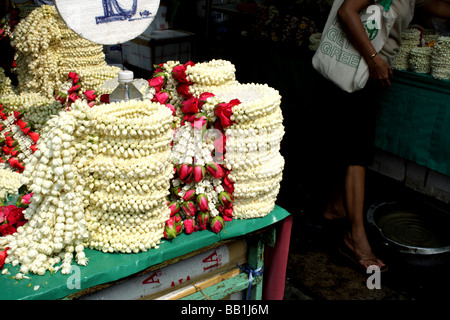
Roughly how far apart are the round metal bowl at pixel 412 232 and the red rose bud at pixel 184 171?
1.75 metres

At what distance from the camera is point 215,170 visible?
1.61 meters

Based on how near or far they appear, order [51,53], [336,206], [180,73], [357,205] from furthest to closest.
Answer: [336,206]
[357,205]
[51,53]
[180,73]

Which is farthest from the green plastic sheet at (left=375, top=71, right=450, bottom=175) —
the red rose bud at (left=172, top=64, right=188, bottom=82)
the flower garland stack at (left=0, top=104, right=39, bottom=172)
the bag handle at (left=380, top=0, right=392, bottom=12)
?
the flower garland stack at (left=0, top=104, right=39, bottom=172)

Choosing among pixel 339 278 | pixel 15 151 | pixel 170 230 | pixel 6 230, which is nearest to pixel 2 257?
pixel 6 230

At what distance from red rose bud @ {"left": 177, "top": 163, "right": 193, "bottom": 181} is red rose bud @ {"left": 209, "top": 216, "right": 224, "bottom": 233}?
8.1 inches

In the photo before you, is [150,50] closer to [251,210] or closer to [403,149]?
[403,149]

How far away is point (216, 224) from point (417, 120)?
220cm

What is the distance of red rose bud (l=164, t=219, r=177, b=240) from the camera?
1595 millimetres

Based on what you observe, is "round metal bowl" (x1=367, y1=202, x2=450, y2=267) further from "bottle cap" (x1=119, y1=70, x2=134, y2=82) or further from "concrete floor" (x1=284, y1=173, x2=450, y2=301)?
"bottle cap" (x1=119, y1=70, x2=134, y2=82)

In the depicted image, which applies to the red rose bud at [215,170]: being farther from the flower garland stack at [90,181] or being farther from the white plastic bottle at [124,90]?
the white plastic bottle at [124,90]

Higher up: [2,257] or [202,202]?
Result: [202,202]

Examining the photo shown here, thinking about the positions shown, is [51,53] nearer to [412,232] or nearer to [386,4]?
[386,4]

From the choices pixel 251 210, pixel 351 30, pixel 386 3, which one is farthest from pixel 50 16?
pixel 386 3

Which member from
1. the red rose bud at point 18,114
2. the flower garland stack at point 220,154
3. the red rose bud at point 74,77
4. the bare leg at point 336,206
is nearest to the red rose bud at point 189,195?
the flower garland stack at point 220,154
